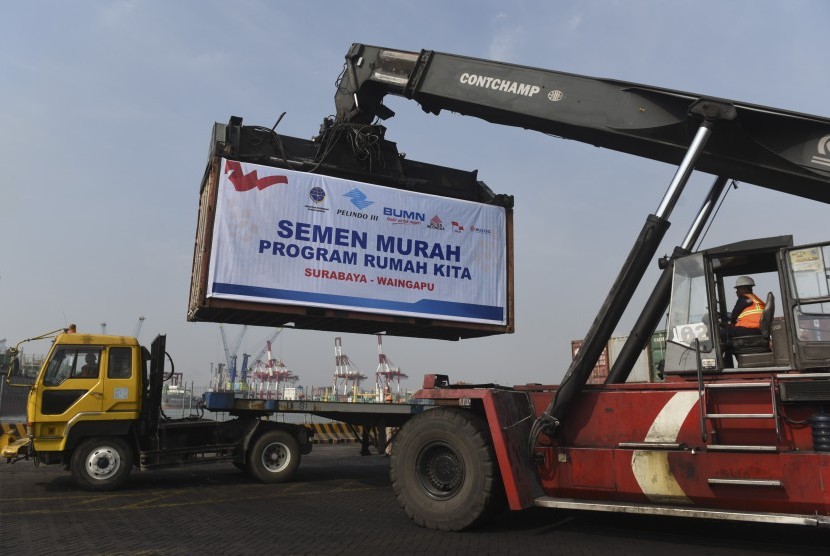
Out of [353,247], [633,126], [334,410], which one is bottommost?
[334,410]

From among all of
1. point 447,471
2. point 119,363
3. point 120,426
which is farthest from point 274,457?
point 447,471

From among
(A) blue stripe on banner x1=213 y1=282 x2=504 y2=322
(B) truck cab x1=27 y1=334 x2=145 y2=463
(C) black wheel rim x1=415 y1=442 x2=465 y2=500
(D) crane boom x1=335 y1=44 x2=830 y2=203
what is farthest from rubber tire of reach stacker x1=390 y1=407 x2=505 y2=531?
(B) truck cab x1=27 y1=334 x2=145 y2=463

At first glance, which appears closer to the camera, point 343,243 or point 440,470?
point 440,470

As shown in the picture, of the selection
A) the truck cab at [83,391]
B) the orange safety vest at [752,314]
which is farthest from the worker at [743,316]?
the truck cab at [83,391]

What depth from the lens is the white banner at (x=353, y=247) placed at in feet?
38.1

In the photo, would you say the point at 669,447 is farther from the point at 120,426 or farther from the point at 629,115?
the point at 120,426

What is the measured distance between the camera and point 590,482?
684 centimetres

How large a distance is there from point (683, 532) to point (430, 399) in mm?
3371

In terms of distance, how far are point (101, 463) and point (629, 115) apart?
1039 centimetres

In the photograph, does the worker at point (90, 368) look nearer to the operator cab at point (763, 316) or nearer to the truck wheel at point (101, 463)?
the truck wheel at point (101, 463)

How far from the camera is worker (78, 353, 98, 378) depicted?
36.8 feet

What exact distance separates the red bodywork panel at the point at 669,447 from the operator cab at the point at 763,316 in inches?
11.0

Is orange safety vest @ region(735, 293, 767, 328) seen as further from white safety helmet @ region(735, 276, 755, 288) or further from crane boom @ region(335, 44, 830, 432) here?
crane boom @ region(335, 44, 830, 432)

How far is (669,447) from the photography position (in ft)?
20.9
